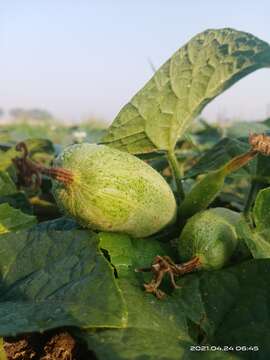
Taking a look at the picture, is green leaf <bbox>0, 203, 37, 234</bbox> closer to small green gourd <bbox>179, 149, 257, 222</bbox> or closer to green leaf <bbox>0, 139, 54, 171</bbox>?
small green gourd <bbox>179, 149, 257, 222</bbox>

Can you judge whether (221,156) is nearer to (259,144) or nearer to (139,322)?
(259,144)

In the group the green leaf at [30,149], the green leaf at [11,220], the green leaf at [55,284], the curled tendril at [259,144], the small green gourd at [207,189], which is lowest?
the green leaf at [30,149]

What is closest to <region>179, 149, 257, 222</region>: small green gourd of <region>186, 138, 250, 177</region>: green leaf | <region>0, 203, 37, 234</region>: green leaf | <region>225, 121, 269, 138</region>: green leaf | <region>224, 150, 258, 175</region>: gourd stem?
<region>224, 150, 258, 175</region>: gourd stem

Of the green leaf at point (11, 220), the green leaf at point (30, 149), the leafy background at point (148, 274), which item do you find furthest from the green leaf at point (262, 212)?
the green leaf at point (30, 149)

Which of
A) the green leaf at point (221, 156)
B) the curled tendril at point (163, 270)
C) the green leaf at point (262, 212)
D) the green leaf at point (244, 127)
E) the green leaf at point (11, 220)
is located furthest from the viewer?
the green leaf at point (244, 127)

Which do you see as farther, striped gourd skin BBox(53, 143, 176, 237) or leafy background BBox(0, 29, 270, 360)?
striped gourd skin BBox(53, 143, 176, 237)

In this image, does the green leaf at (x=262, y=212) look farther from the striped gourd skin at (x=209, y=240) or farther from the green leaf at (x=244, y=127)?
the green leaf at (x=244, y=127)
